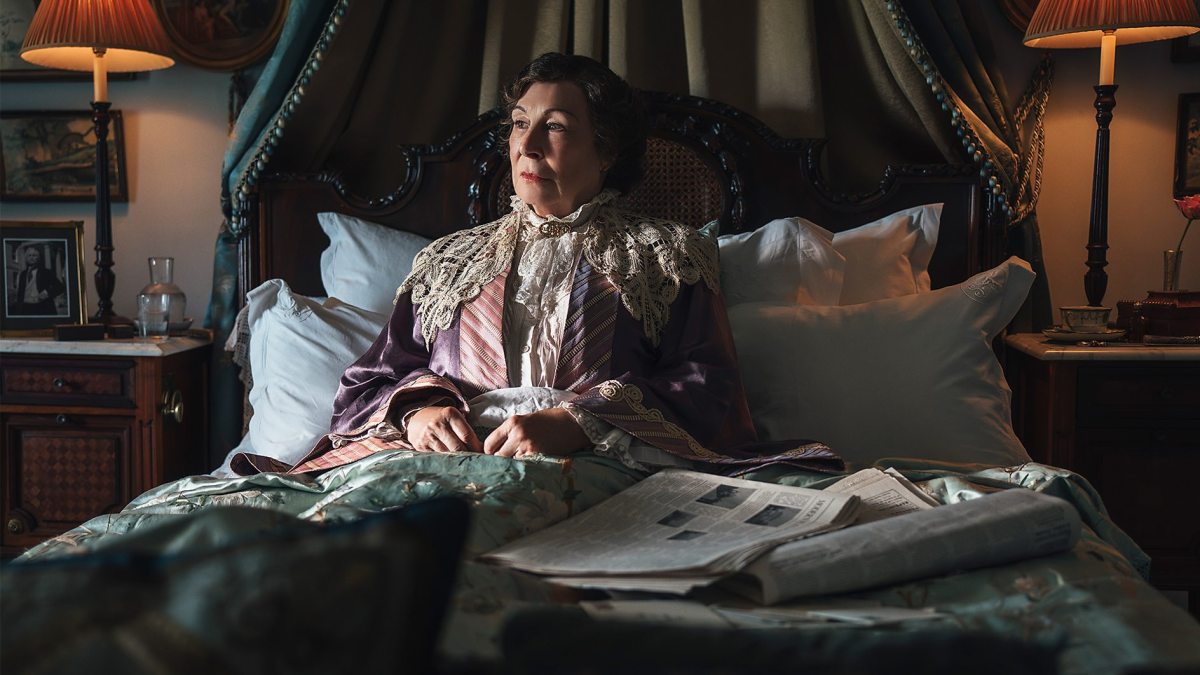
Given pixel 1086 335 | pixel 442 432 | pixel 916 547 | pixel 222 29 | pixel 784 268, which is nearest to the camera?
pixel 916 547

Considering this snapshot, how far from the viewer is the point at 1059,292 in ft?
9.46

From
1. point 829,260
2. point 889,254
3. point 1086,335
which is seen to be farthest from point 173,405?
point 1086,335

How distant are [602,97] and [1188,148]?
1.63 meters

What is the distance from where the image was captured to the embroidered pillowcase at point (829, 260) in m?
2.34

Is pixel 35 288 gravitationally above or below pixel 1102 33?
below

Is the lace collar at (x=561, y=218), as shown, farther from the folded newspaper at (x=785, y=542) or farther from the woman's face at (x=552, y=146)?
the folded newspaper at (x=785, y=542)

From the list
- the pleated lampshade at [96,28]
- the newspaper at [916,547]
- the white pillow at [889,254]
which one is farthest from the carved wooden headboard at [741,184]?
the newspaper at [916,547]

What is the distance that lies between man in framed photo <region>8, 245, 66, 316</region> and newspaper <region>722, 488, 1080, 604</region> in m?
2.27

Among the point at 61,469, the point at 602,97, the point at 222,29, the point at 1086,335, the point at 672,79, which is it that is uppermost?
the point at 222,29

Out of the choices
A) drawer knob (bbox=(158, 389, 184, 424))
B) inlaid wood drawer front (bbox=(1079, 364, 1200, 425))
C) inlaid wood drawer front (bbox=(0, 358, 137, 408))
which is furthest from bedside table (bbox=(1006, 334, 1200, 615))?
inlaid wood drawer front (bbox=(0, 358, 137, 408))

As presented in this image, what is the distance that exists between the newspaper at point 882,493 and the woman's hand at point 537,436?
0.43 metres

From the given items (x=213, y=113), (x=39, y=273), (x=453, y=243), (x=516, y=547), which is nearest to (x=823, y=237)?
(x=453, y=243)

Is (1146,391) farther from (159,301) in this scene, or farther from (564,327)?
(159,301)

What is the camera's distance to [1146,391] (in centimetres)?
235
